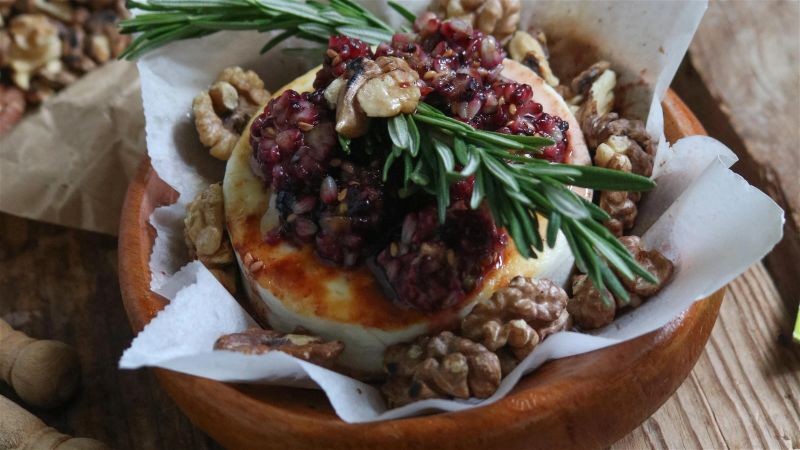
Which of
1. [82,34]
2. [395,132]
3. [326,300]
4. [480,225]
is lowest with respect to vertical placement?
[82,34]

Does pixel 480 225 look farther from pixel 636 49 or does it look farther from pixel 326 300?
pixel 636 49

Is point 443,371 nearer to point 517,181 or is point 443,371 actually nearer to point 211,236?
point 517,181

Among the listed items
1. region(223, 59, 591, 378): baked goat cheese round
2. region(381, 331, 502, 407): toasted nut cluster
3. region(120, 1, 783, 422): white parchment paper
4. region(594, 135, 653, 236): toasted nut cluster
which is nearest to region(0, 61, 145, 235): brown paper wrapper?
region(120, 1, 783, 422): white parchment paper

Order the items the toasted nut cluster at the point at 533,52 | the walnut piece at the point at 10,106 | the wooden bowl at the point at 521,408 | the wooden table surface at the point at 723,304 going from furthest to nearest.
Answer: the walnut piece at the point at 10,106
the toasted nut cluster at the point at 533,52
the wooden table surface at the point at 723,304
the wooden bowl at the point at 521,408

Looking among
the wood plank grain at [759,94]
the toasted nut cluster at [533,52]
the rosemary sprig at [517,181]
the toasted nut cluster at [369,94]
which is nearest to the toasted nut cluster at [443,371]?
the rosemary sprig at [517,181]

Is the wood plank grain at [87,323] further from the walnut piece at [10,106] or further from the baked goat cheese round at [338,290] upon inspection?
the baked goat cheese round at [338,290]

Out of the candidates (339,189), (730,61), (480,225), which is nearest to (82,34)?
(339,189)

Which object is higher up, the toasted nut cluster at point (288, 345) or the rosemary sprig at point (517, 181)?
the rosemary sprig at point (517, 181)

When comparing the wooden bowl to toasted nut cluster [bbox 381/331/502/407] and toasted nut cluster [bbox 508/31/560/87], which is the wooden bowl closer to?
toasted nut cluster [bbox 381/331/502/407]
